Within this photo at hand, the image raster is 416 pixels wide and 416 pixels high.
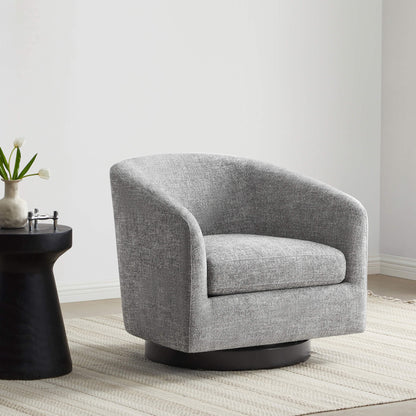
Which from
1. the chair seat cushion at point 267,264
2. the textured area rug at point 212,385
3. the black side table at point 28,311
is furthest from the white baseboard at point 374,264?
the black side table at point 28,311

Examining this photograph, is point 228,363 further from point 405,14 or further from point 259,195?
point 405,14

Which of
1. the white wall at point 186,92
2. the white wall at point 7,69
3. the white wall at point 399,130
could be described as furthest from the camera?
the white wall at point 399,130

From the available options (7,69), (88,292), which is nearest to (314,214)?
(88,292)

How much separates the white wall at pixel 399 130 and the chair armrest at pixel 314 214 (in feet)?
6.59

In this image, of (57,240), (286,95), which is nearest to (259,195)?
(57,240)

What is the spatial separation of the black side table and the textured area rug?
6 centimetres

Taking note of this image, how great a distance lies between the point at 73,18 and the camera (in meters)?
4.48

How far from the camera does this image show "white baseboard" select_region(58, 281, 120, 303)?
14.9ft

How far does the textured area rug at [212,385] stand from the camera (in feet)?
8.93

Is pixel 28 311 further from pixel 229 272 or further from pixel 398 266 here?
pixel 398 266

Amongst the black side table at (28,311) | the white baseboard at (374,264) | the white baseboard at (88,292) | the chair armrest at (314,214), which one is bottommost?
the white baseboard at (374,264)

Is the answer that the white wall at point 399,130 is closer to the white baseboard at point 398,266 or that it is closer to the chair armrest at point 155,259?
the white baseboard at point 398,266

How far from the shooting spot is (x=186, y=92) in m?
4.84

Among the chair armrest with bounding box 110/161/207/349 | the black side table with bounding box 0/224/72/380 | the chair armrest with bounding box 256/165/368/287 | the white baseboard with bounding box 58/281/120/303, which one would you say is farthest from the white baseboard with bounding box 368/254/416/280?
the black side table with bounding box 0/224/72/380
